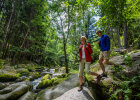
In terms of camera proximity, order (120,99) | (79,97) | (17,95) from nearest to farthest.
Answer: (120,99), (79,97), (17,95)

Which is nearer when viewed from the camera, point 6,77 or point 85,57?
point 85,57

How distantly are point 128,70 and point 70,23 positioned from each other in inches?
362

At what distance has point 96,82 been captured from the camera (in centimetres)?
444

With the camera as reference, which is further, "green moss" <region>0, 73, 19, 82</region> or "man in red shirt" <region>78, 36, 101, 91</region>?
"green moss" <region>0, 73, 19, 82</region>

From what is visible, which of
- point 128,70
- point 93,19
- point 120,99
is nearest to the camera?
point 120,99

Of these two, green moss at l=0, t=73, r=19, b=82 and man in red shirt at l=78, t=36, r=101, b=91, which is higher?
man in red shirt at l=78, t=36, r=101, b=91

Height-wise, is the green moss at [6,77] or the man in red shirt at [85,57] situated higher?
the man in red shirt at [85,57]

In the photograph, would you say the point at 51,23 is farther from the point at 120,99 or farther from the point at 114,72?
the point at 120,99

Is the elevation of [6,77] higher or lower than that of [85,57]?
lower

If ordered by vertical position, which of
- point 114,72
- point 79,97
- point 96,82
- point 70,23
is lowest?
point 79,97

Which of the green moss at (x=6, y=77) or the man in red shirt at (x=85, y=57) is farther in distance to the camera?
the green moss at (x=6, y=77)

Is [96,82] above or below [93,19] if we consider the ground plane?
below

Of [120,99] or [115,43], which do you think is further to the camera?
[115,43]

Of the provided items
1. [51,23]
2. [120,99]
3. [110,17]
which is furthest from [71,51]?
[120,99]
